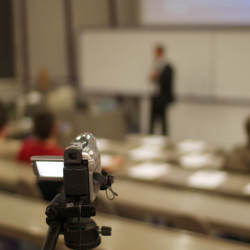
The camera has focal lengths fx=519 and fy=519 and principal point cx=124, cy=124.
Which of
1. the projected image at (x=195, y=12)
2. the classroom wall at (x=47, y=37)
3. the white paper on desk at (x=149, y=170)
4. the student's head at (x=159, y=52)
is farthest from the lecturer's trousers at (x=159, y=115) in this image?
the white paper on desk at (x=149, y=170)

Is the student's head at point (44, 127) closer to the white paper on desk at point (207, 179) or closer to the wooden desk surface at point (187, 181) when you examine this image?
the wooden desk surface at point (187, 181)

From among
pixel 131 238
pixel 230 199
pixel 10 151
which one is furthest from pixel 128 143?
pixel 131 238

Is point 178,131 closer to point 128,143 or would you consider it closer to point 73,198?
point 128,143

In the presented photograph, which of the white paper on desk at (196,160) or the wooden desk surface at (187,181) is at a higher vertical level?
the wooden desk surface at (187,181)

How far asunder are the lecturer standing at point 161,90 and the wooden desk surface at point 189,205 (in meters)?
4.85

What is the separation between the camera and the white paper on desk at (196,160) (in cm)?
412

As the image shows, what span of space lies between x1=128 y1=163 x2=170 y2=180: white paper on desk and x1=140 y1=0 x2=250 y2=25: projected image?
4.46 m

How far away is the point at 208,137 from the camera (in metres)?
8.47

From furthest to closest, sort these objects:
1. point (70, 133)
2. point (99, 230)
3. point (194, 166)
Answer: point (70, 133) → point (194, 166) → point (99, 230)

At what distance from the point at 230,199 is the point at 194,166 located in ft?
3.40

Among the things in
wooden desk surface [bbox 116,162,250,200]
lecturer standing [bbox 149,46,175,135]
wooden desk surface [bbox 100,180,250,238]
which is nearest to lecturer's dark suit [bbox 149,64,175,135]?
lecturer standing [bbox 149,46,175,135]

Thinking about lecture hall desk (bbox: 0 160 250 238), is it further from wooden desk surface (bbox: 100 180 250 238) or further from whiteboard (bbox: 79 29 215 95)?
whiteboard (bbox: 79 29 215 95)

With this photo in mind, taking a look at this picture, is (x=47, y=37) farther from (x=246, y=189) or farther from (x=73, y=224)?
(x=73, y=224)

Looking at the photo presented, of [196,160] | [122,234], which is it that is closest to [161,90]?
[196,160]
